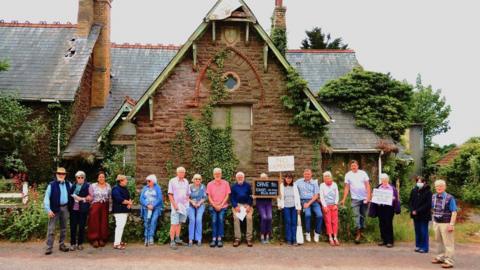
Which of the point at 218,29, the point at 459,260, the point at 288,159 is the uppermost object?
the point at 218,29

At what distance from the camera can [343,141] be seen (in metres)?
17.3

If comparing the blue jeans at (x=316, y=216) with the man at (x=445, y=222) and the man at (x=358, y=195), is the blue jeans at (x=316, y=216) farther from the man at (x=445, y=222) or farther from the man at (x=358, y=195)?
the man at (x=445, y=222)

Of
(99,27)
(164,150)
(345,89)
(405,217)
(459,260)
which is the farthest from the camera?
(99,27)

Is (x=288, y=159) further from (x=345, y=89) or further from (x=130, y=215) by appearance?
(x=345, y=89)

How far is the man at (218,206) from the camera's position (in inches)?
437

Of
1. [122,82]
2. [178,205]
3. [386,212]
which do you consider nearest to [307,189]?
[386,212]

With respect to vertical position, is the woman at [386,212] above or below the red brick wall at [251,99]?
below

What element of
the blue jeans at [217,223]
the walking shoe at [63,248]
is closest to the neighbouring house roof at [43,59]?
the walking shoe at [63,248]

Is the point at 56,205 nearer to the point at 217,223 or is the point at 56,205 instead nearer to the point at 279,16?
the point at 217,223

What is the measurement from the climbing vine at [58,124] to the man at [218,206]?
9.62 metres

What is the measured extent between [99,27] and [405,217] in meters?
15.8

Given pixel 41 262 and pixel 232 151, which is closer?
pixel 41 262

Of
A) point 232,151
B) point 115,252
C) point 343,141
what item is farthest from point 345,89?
point 115,252

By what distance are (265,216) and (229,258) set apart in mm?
1786
